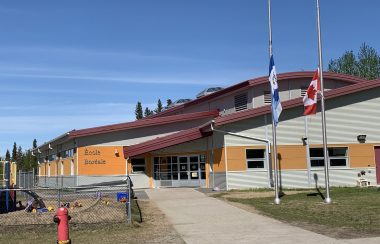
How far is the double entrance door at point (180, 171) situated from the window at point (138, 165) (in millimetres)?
871

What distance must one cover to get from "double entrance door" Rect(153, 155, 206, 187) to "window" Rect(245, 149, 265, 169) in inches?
196

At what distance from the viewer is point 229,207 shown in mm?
16781

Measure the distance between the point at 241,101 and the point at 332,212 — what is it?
16278mm

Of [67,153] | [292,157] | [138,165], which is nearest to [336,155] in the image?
[292,157]

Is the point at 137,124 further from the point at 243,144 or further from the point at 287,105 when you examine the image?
the point at 287,105

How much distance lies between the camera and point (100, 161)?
Answer: 101 ft

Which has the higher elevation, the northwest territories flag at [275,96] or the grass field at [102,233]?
the northwest territories flag at [275,96]

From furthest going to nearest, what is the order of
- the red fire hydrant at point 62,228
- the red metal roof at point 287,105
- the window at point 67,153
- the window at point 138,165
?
1. the window at point 67,153
2. the window at point 138,165
3. the red metal roof at point 287,105
4. the red fire hydrant at point 62,228

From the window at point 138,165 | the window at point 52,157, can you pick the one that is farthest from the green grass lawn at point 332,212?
the window at point 52,157

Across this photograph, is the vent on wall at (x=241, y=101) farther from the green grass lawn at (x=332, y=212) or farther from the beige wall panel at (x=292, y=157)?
the green grass lawn at (x=332, y=212)

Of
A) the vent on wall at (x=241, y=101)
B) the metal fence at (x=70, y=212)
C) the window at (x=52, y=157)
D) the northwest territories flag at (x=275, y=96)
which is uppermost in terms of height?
the vent on wall at (x=241, y=101)

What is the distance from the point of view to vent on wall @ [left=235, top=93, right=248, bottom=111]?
30.0 metres

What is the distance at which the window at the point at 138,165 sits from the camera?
31203 mm

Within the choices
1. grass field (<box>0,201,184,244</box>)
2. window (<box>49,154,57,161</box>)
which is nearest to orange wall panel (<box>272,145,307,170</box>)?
grass field (<box>0,201,184,244</box>)
